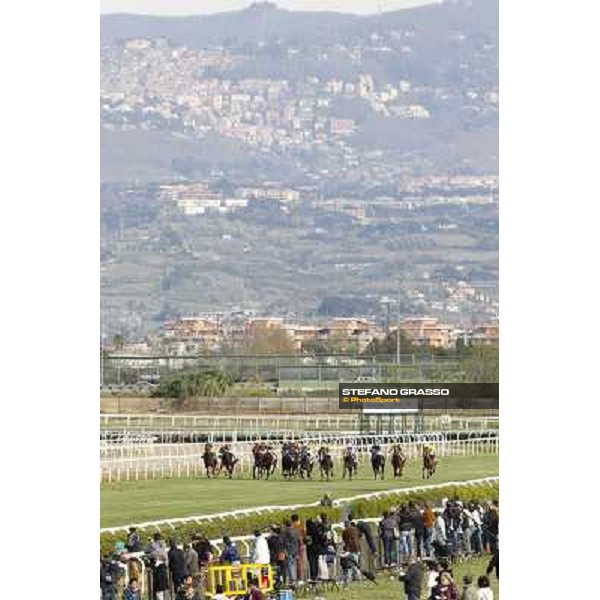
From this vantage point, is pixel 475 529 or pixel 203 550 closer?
pixel 203 550

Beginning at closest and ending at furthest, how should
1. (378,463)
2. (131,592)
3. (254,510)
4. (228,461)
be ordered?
1. (131,592)
2. (254,510)
3. (378,463)
4. (228,461)

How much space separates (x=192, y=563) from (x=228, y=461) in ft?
15.1

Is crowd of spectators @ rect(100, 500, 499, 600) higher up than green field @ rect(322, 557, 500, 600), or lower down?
higher up

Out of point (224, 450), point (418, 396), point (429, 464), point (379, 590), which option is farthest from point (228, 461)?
point (379, 590)

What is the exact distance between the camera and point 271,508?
634 inches

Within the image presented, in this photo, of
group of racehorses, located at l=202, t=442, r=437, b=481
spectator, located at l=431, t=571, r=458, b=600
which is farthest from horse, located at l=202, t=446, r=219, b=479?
spectator, located at l=431, t=571, r=458, b=600

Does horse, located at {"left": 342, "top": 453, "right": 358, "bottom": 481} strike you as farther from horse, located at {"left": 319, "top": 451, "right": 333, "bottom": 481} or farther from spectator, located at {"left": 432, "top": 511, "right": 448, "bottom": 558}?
spectator, located at {"left": 432, "top": 511, "right": 448, "bottom": 558}

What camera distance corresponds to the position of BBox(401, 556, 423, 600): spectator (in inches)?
536

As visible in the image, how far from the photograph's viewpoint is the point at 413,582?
13703 millimetres

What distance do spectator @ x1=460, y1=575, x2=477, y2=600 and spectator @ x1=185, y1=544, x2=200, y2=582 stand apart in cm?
186

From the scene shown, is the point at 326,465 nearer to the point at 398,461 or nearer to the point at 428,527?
the point at 398,461

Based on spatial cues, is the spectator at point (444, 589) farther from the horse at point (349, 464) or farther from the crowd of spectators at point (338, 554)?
the horse at point (349, 464)

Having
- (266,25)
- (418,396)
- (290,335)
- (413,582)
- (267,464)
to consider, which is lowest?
(413,582)
